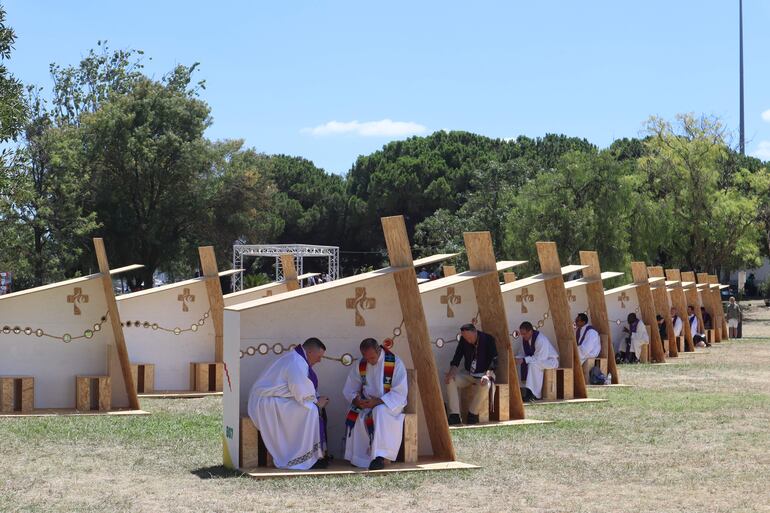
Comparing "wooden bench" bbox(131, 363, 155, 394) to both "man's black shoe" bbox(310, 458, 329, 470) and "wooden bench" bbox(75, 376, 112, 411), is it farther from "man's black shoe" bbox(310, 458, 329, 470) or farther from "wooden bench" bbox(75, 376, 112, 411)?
"man's black shoe" bbox(310, 458, 329, 470)

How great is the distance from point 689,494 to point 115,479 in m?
5.14

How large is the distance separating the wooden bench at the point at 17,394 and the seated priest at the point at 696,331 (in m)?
22.4

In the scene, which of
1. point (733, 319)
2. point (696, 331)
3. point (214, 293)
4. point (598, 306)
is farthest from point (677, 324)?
point (214, 293)

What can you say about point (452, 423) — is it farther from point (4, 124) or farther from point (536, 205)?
point (536, 205)

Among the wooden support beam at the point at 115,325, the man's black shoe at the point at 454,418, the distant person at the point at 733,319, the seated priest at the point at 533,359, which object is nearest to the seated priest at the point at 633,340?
the seated priest at the point at 533,359

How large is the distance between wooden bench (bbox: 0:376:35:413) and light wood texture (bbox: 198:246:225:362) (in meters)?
4.17

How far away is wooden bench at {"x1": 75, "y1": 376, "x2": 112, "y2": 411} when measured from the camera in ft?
54.3

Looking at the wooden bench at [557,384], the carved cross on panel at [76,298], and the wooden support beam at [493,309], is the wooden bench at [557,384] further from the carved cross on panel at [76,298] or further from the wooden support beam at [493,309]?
the carved cross on panel at [76,298]

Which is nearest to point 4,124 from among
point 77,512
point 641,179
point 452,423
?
point 452,423

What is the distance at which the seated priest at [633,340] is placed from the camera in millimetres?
26188

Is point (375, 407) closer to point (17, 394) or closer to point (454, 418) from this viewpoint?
point (454, 418)

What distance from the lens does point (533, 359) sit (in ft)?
58.6

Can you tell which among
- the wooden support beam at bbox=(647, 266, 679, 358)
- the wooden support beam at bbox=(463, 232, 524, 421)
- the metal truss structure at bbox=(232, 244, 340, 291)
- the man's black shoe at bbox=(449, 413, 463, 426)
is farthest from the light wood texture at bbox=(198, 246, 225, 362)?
the metal truss structure at bbox=(232, 244, 340, 291)

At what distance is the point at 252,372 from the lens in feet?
37.1
